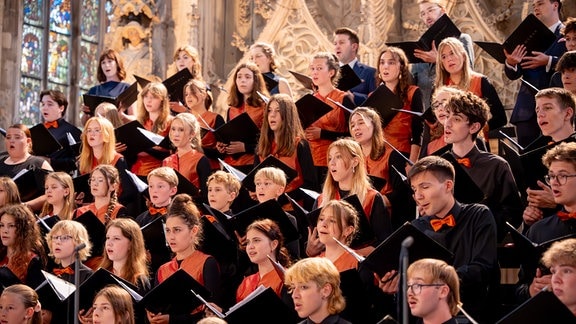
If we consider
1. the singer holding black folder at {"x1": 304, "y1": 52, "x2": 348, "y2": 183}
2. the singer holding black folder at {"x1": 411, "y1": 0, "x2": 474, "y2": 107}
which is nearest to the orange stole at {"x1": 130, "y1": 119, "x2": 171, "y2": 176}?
the singer holding black folder at {"x1": 304, "y1": 52, "x2": 348, "y2": 183}

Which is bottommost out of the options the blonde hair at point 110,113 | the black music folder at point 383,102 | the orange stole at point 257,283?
the orange stole at point 257,283

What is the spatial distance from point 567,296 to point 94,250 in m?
3.31

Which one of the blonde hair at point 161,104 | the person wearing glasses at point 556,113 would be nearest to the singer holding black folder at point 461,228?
the person wearing glasses at point 556,113

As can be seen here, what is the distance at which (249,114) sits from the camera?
27.2 feet

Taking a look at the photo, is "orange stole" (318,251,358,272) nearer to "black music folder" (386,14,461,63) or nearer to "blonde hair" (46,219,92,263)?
"blonde hair" (46,219,92,263)

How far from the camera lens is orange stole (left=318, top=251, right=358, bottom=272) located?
6.05 m

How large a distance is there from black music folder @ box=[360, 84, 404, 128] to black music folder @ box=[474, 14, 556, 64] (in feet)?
1.97

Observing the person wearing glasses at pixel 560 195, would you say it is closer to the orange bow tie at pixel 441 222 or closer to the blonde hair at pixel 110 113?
the orange bow tie at pixel 441 222

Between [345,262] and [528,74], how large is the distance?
2111 millimetres

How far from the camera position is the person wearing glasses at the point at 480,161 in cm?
607

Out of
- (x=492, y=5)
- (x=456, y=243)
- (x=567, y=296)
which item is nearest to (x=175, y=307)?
(x=456, y=243)

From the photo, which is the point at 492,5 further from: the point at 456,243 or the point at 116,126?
the point at 456,243

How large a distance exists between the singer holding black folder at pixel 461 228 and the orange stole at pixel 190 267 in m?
1.35

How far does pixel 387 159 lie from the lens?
7066mm
